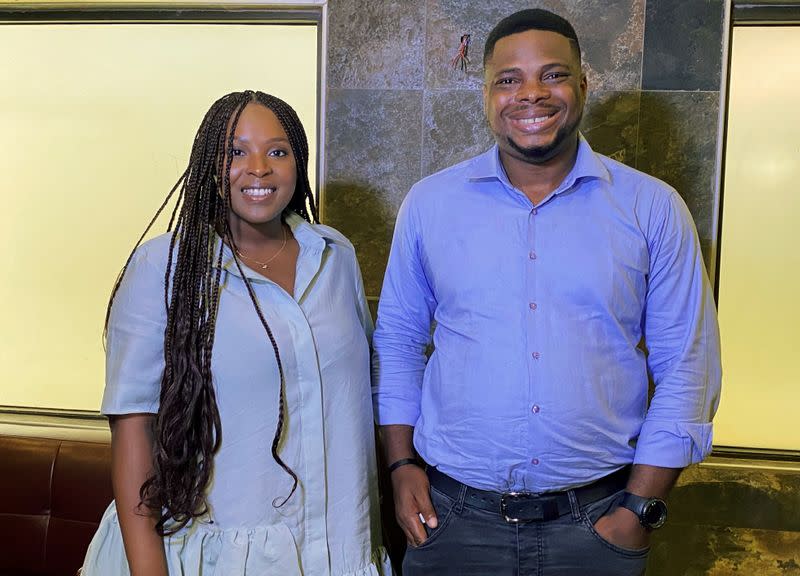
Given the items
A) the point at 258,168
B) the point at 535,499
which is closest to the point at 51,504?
the point at 258,168

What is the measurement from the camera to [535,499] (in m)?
1.58

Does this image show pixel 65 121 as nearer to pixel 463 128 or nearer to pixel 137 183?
pixel 137 183

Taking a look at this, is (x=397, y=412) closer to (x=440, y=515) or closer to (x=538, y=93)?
(x=440, y=515)

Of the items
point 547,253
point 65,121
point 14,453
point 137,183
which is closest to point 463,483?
point 547,253

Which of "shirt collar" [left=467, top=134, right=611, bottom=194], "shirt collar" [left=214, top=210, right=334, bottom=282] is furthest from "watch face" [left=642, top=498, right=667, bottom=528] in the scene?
"shirt collar" [left=214, top=210, right=334, bottom=282]

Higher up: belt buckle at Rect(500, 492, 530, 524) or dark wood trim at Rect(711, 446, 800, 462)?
belt buckle at Rect(500, 492, 530, 524)

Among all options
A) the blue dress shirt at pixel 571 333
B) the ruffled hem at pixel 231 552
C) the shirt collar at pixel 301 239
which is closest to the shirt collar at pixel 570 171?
the blue dress shirt at pixel 571 333

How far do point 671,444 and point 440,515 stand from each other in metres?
0.49

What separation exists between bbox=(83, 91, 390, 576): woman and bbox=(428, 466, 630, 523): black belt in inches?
8.6

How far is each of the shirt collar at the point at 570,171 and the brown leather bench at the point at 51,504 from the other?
140cm

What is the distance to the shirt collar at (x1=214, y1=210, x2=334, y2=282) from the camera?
4.96 ft

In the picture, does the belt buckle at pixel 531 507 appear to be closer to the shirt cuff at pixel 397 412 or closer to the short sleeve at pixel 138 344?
the shirt cuff at pixel 397 412

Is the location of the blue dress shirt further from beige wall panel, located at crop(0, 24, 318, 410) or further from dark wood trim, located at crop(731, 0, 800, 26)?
beige wall panel, located at crop(0, 24, 318, 410)

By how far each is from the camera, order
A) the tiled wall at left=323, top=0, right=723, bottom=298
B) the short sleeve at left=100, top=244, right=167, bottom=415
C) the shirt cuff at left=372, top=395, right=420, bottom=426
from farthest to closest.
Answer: the tiled wall at left=323, top=0, right=723, bottom=298 → the shirt cuff at left=372, top=395, right=420, bottom=426 → the short sleeve at left=100, top=244, right=167, bottom=415
